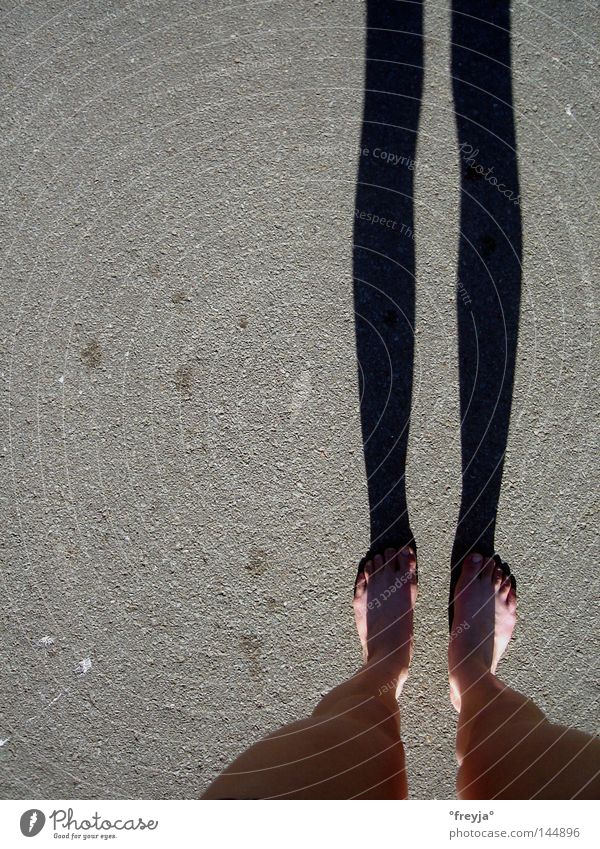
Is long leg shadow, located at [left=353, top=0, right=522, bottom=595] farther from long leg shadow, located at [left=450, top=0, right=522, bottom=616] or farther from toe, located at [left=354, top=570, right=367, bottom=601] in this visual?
toe, located at [left=354, top=570, right=367, bottom=601]

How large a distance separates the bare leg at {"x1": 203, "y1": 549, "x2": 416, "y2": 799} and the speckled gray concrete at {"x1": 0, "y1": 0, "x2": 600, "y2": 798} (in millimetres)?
74

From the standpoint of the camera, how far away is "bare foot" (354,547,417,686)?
7.07ft

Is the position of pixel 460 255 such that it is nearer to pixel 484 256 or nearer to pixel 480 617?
pixel 484 256

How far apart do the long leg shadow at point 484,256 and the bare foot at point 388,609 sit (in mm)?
179

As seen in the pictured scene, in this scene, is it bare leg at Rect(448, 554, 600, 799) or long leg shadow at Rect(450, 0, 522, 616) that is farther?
long leg shadow at Rect(450, 0, 522, 616)

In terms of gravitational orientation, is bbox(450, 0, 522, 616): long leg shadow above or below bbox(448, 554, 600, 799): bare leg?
above

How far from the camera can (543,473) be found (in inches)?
86.9
